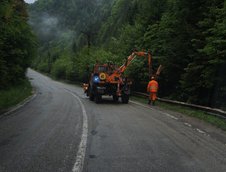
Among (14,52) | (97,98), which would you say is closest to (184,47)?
(97,98)

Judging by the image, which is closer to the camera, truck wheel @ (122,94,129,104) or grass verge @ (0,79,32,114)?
grass verge @ (0,79,32,114)

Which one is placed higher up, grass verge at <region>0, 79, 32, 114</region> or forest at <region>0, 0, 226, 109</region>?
forest at <region>0, 0, 226, 109</region>

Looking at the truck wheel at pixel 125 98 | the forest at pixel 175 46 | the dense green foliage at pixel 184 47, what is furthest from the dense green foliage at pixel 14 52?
the dense green foliage at pixel 184 47

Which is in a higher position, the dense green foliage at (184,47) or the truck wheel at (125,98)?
the dense green foliage at (184,47)

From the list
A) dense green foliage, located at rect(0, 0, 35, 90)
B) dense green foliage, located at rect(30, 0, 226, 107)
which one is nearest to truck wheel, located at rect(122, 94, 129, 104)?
dense green foliage, located at rect(30, 0, 226, 107)

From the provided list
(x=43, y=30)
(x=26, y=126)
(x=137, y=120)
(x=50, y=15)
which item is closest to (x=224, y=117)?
(x=137, y=120)

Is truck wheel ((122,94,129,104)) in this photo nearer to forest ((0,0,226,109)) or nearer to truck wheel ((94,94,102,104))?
truck wheel ((94,94,102,104))

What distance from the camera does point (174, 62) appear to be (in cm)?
2262

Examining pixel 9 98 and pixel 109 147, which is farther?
pixel 9 98

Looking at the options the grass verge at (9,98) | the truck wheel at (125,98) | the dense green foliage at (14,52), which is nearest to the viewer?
the grass verge at (9,98)

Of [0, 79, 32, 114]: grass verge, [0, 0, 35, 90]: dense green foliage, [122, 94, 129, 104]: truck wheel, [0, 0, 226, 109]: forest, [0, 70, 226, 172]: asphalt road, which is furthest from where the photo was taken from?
[0, 0, 35, 90]: dense green foliage

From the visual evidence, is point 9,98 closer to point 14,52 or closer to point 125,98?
point 125,98

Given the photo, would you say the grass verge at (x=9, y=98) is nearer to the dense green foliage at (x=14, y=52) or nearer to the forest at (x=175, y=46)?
the dense green foliage at (x=14, y=52)

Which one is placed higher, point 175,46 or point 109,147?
point 175,46
